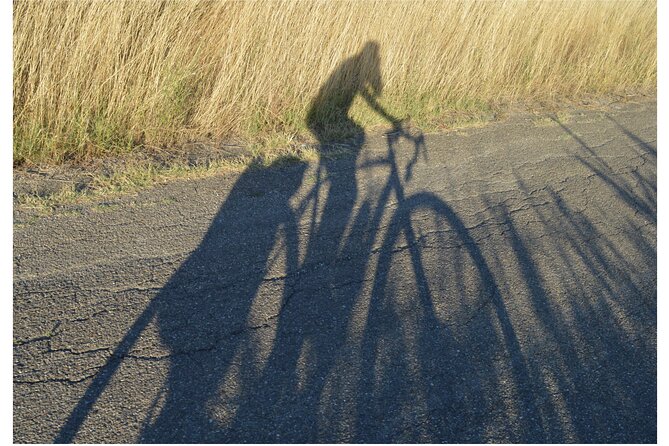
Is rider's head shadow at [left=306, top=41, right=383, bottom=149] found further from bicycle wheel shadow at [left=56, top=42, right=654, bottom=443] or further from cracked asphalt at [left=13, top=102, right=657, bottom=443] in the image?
bicycle wheel shadow at [left=56, top=42, right=654, bottom=443]

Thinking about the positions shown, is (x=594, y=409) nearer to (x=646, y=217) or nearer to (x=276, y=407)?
(x=276, y=407)

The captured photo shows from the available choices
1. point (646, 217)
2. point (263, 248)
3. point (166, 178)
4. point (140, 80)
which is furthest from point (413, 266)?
point (140, 80)

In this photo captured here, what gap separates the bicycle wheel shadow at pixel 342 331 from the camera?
2.85 m

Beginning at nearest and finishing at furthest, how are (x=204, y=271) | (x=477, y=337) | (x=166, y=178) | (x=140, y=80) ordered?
(x=477, y=337) < (x=204, y=271) < (x=166, y=178) < (x=140, y=80)

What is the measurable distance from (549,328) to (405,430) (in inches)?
53.9

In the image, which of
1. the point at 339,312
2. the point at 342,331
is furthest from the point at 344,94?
the point at 342,331

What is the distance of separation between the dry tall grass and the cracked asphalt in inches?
41.8

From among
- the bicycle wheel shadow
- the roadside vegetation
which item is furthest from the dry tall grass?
the bicycle wheel shadow

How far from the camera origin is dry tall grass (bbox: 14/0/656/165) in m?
5.39

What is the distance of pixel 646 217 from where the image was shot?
538 centimetres

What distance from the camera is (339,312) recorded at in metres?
3.61

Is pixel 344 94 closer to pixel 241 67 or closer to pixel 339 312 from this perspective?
pixel 241 67

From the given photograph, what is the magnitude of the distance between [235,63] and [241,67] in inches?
2.9

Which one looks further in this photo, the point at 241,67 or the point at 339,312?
the point at 241,67
